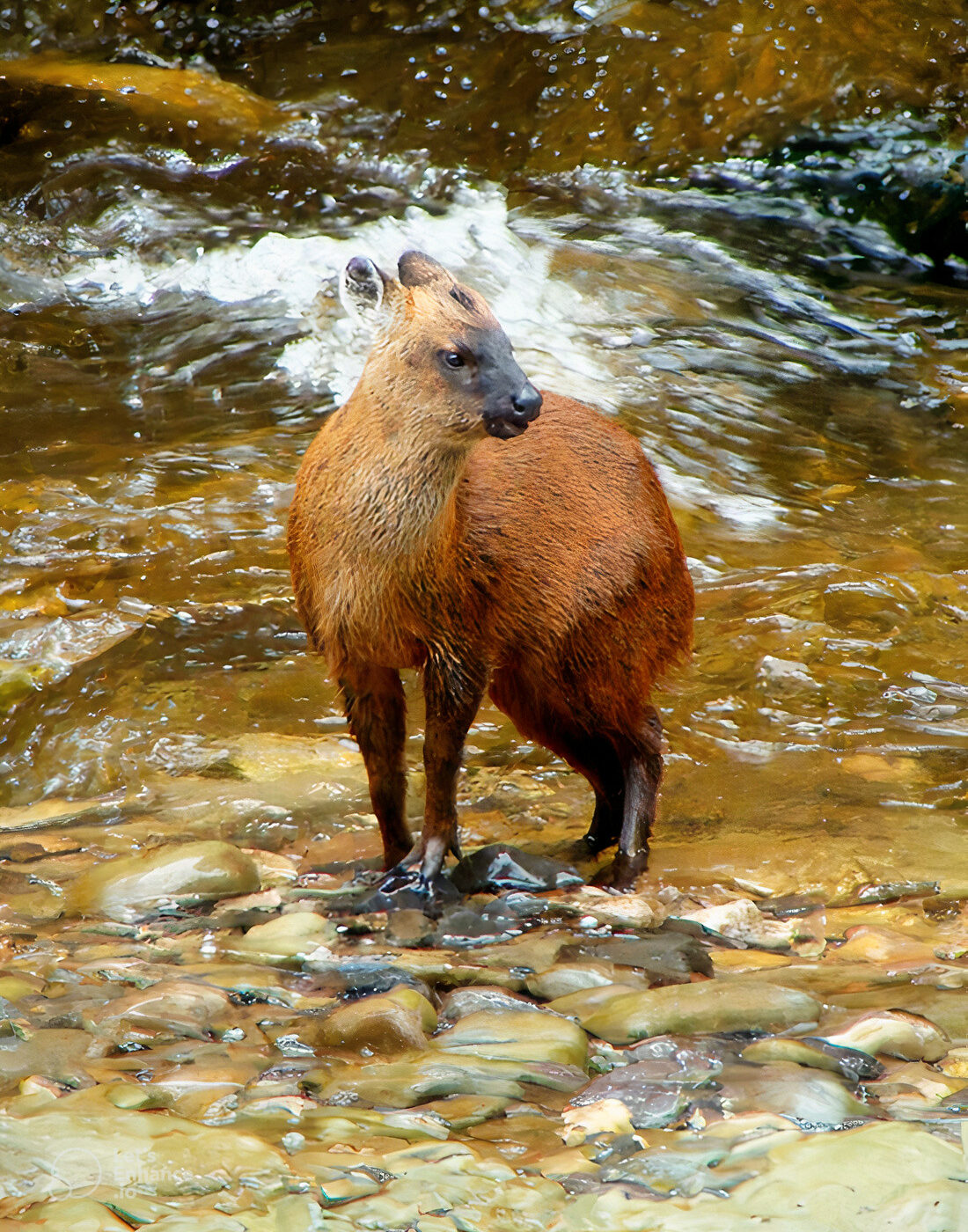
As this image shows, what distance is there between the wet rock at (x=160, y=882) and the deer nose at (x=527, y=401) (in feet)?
6.04

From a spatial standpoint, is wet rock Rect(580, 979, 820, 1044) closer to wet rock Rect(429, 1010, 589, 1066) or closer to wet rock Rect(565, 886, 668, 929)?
wet rock Rect(429, 1010, 589, 1066)

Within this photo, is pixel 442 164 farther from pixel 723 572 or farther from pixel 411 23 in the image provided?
pixel 723 572

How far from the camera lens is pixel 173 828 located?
5367 millimetres

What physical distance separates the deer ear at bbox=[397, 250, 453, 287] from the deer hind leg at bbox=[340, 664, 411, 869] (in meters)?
1.30

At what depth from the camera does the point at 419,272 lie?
4.57 meters

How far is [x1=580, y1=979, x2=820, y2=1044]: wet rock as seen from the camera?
136 inches

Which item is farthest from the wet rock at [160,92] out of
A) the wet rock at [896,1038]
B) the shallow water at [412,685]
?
the wet rock at [896,1038]

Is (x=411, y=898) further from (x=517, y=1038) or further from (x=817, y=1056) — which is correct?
(x=817, y=1056)

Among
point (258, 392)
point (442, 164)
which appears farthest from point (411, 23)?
point (258, 392)

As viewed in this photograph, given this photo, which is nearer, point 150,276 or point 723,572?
→ point 723,572

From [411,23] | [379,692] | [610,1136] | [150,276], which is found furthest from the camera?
[411,23]

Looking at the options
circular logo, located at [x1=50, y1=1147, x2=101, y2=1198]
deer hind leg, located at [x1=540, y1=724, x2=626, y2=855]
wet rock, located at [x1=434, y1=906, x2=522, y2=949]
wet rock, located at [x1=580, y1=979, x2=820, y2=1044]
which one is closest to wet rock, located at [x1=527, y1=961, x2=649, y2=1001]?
wet rock, located at [x1=580, y1=979, x2=820, y2=1044]

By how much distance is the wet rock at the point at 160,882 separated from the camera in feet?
14.6

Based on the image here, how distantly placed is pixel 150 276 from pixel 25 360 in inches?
59.3
